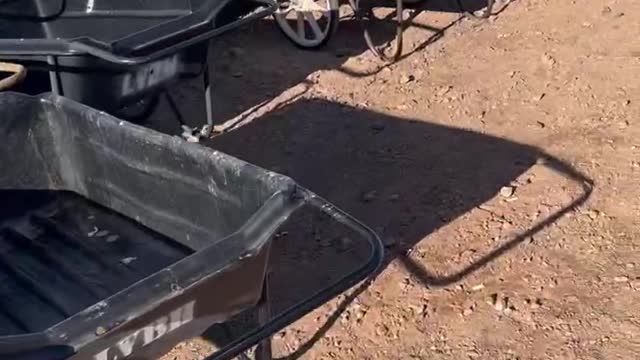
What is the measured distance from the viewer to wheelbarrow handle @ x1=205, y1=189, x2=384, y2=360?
75.3 inches

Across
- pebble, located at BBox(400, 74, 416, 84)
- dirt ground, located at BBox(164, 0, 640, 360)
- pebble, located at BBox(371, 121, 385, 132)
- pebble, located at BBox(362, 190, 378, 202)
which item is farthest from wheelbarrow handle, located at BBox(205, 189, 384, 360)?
pebble, located at BBox(400, 74, 416, 84)

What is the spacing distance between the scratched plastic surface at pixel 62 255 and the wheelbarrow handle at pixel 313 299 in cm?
75

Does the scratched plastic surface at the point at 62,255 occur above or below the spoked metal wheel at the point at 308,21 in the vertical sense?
above

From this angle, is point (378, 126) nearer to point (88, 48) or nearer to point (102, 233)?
point (88, 48)

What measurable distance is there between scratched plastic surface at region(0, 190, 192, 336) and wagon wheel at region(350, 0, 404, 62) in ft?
8.27

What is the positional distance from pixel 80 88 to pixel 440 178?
1.33 m

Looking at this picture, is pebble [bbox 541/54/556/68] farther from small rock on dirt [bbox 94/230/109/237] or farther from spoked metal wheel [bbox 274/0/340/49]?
small rock on dirt [bbox 94/230/109/237]

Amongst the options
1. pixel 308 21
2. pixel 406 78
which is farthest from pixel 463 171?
pixel 308 21

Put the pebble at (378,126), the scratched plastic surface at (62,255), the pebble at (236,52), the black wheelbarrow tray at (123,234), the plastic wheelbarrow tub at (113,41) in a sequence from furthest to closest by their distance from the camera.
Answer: the pebble at (236,52) → the pebble at (378,126) → the plastic wheelbarrow tub at (113,41) → the scratched plastic surface at (62,255) → the black wheelbarrow tray at (123,234)

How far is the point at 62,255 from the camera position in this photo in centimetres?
288

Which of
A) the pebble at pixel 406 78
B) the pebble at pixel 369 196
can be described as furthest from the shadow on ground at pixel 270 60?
the pebble at pixel 369 196

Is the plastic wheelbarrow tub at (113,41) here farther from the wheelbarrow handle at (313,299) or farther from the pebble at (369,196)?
the wheelbarrow handle at (313,299)

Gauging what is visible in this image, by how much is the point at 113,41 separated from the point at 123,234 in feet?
3.27

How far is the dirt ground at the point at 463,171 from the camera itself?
10.6 feet
